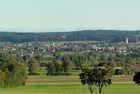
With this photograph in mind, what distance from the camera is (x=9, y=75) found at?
123 metres

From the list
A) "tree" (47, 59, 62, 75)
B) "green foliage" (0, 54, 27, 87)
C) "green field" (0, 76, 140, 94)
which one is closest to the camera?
"green field" (0, 76, 140, 94)

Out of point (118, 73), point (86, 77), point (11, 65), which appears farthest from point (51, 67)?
point (86, 77)

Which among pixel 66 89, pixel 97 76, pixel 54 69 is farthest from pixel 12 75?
pixel 54 69

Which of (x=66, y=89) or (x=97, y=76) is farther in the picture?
(x=66, y=89)

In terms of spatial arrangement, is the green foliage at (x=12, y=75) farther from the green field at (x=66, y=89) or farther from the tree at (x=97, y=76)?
the tree at (x=97, y=76)

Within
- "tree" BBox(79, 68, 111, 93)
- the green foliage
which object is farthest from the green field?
the green foliage

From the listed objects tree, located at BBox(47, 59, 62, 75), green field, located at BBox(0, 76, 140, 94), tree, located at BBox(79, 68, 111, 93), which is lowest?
tree, located at BBox(47, 59, 62, 75)

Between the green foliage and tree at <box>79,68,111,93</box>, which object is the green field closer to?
tree at <box>79,68,111,93</box>

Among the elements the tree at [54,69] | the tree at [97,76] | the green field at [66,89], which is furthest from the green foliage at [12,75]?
the tree at [54,69]

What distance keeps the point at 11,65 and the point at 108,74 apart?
33.9 m

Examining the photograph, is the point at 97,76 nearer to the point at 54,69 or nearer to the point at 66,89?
the point at 66,89

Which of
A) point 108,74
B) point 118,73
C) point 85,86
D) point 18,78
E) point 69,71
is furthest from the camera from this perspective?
point 69,71

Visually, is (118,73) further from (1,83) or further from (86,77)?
(86,77)

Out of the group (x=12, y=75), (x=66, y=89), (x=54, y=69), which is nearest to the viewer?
(x=66, y=89)
